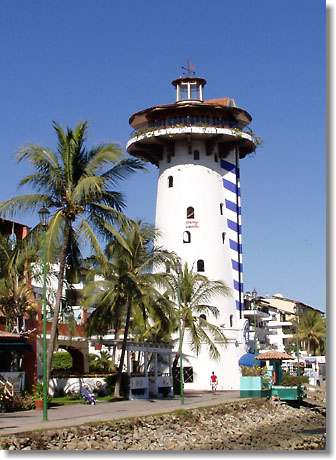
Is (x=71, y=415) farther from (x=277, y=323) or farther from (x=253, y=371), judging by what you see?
(x=277, y=323)

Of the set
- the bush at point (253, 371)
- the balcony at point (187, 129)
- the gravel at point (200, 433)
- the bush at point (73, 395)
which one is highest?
the balcony at point (187, 129)

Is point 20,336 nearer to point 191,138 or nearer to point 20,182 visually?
point 20,182

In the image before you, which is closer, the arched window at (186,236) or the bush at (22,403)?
the bush at (22,403)

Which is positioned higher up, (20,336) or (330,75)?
(330,75)

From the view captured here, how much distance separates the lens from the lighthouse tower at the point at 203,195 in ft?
175

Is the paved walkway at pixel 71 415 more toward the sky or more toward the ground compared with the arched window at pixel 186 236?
more toward the ground

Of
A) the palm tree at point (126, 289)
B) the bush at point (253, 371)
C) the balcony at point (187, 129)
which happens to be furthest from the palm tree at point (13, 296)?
the balcony at point (187, 129)

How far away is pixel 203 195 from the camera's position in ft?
179

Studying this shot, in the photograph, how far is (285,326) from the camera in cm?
10781

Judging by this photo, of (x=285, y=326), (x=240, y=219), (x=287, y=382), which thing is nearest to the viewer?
(x=287, y=382)

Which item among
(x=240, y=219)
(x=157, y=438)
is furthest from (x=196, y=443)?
(x=240, y=219)

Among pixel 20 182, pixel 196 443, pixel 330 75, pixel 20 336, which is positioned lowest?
pixel 196 443

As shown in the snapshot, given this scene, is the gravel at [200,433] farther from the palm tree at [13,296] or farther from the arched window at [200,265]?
the arched window at [200,265]

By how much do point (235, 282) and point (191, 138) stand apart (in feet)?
35.9
